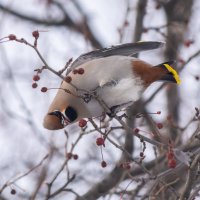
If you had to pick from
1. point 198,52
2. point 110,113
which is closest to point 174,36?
point 198,52

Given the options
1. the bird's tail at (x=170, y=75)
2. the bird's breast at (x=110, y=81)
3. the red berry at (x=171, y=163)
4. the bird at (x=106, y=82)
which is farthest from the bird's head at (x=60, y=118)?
the red berry at (x=171, y=163)

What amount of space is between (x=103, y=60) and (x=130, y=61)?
0.19m

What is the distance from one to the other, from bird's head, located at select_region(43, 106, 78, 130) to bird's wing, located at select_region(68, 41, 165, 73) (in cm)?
53

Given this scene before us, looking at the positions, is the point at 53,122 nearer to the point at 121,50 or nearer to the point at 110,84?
the point at 110,84

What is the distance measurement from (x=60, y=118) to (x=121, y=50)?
766 mm

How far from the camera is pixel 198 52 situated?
14.3 ft

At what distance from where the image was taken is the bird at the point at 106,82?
3492 mm

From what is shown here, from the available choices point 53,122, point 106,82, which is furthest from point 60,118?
point 106,82

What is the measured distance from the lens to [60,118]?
3.43 metres

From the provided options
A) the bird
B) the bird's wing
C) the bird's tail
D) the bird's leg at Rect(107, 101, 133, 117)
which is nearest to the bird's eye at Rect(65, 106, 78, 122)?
the bird

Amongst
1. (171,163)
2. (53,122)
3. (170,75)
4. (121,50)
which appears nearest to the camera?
(171,163)

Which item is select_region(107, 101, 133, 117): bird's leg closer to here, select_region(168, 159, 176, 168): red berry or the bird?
the bird

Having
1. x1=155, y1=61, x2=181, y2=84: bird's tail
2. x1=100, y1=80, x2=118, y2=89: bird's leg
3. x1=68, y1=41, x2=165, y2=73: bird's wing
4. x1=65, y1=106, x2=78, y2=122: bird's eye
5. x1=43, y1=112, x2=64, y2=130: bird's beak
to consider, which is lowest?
x1=43, y1=112, x2=64, y2=130: bird's beak

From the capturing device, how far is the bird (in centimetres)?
349
